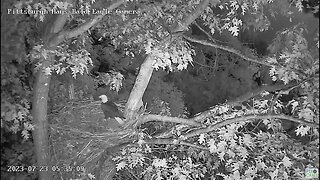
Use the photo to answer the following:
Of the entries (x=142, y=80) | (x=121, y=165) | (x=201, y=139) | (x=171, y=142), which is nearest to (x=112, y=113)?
(x=142, y=80)

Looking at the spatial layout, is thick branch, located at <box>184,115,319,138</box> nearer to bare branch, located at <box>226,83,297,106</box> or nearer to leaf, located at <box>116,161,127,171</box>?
bare branch, located at <box>226,83,297,106</box>

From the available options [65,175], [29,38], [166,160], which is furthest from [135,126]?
[29,38]

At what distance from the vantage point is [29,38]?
4.72m

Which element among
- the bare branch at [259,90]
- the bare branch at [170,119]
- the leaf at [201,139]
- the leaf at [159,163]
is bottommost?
the leaf at [159,163]

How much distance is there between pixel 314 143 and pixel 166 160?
2.14 metres

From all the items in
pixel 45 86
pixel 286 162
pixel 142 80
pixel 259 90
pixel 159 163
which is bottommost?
pixel 286 162

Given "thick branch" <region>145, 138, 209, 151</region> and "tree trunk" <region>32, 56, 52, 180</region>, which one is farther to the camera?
"thick branch" <region>145, 138, 209, 151</region>

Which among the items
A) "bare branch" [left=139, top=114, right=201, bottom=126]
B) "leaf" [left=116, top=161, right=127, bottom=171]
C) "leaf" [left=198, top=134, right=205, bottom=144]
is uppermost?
"bare branch" [left=139, top=114, right=201, bottom=126]

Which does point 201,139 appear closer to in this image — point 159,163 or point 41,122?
point 159,163

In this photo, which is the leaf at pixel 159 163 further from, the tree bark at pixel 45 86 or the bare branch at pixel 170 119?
the tree bark at pixel 45 86

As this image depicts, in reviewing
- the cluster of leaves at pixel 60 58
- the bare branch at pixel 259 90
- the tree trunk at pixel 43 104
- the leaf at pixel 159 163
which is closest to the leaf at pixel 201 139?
the leaf at pixel 159 163

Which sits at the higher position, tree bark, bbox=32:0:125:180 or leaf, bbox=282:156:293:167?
tree bark, bbox=32:0:125:180

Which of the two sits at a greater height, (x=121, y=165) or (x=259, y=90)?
(x=259, y=90)

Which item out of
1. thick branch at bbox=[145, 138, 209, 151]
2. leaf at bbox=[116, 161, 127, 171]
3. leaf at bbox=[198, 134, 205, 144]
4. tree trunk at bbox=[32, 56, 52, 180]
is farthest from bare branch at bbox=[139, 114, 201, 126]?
tree trunk at bbox=[32, 56, 52, 180]
